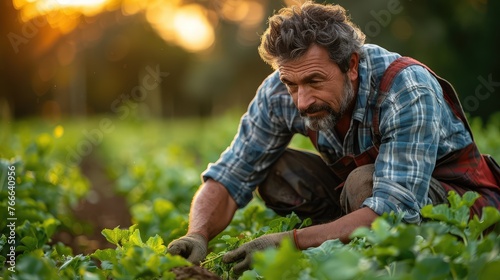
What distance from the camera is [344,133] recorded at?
3158 mm

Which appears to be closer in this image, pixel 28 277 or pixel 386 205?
pixel 28 277

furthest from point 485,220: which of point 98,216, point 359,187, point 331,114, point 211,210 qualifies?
point 98,216

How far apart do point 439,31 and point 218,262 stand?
1018cm

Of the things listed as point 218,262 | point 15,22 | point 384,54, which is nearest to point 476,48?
point 15,22

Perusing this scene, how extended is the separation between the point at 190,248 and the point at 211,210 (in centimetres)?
42

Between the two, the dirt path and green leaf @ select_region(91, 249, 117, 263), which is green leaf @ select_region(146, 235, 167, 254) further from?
the dirt path

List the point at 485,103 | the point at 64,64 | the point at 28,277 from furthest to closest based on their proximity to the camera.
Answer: the point at 64,64, the point at 485,103, the point at 28,277

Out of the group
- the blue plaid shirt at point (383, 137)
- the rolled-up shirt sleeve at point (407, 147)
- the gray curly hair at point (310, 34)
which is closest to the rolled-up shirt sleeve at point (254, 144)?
the blue plaid shirt at point (383, 137)

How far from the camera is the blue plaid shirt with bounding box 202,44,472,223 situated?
8.79ft

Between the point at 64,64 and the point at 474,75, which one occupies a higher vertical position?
the point at 64,64

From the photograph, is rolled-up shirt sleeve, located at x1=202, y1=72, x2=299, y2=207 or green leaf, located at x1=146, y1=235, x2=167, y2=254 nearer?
green leaf, located at x1=146, y1=235, x2=167, y2=254

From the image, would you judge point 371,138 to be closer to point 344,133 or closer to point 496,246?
point 344,133

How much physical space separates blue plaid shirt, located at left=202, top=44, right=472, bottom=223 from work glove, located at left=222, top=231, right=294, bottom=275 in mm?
388

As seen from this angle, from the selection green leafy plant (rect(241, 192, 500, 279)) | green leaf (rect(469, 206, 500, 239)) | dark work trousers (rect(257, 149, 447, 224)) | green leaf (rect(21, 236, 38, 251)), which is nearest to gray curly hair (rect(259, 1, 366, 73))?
dark work trousers (rect(257, 149, 447, 224))
